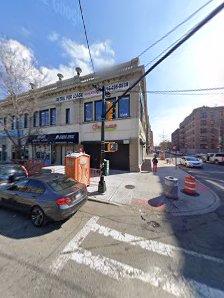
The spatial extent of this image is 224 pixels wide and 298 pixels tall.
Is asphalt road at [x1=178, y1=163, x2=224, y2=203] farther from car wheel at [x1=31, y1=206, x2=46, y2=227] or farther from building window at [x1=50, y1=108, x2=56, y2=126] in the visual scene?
building window at [x1=50, y1=108, x2=56, y2=126]

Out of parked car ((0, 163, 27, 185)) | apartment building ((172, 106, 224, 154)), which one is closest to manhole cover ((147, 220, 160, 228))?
parked car ((0, 163, 27, 185))

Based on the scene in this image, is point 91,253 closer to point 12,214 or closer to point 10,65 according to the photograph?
point 12,214

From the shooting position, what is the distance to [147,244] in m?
3.88

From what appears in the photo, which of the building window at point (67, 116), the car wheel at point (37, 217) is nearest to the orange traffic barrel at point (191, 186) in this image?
the car wheel at point (37, 217)

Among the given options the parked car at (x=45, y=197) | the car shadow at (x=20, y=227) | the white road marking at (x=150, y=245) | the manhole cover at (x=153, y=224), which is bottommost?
the manhole cover at (x=153, y=224)

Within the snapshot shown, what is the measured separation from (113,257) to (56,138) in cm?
1607

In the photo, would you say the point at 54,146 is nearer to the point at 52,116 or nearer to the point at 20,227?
the point at 52,116

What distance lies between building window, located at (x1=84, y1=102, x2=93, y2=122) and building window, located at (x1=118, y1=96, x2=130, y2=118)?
3.48m

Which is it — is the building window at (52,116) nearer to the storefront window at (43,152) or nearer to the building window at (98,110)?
the storefront window at (43,152)

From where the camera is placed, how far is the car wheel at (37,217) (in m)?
4.66

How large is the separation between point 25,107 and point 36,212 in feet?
41.5

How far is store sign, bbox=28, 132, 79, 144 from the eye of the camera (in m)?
16.6

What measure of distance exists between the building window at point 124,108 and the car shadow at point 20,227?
39.6 ft

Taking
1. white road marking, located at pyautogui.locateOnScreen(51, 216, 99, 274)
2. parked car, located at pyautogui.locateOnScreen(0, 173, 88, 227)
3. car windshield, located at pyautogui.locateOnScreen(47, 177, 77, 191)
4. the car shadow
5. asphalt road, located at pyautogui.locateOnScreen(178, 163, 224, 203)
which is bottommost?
asphalt road, located at pyautogui.locateOnScreen(178, 163, 224, 203)
